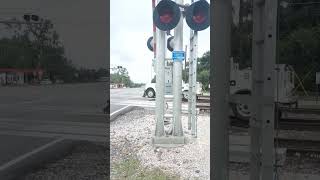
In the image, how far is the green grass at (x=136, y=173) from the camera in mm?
6019

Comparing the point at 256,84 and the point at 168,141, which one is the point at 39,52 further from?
the point at 256,84

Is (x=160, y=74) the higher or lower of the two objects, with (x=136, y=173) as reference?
higher

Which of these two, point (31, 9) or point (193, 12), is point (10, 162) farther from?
point (193, 12)

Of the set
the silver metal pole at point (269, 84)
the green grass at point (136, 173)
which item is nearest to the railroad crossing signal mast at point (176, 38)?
the green grass at point (136, 173)

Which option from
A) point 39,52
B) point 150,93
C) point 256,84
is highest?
point 39,52

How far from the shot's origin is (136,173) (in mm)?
6340

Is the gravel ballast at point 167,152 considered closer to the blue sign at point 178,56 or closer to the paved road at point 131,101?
the blue sign at point 178,56

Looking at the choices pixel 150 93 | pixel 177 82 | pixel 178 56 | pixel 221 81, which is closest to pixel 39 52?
pixel 178 56

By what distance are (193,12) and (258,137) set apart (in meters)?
6.67

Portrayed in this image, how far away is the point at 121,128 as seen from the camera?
11898 mm

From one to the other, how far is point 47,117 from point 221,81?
33.9ft

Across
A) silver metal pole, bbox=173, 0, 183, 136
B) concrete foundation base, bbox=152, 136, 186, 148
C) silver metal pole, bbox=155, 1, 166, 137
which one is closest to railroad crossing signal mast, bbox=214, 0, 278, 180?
concrete foundation base, bbox=152, 136, 186, 148

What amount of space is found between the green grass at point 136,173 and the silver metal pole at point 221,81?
3432mm

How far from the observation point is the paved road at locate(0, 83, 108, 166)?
26.0 ft
